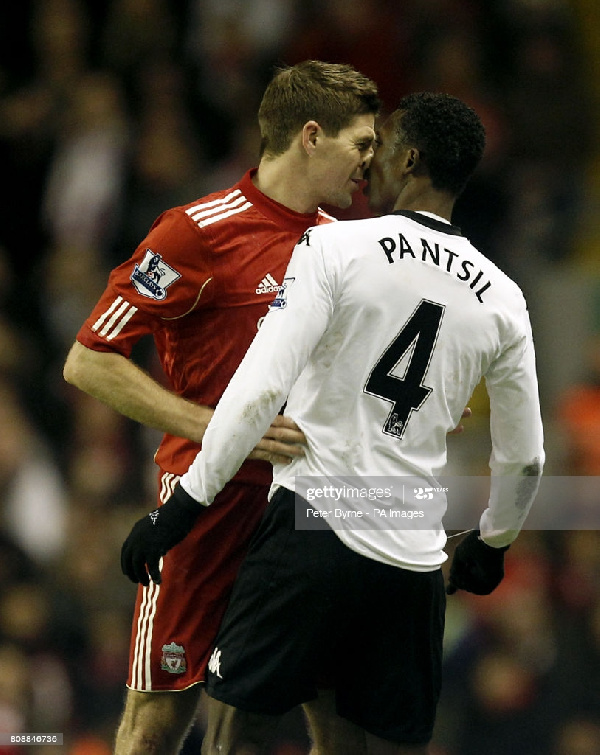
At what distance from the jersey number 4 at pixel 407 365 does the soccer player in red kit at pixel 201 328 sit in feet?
1.71

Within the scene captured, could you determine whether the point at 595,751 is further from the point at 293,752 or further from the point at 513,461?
the point at 513,461

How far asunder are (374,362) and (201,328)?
0.62 metres

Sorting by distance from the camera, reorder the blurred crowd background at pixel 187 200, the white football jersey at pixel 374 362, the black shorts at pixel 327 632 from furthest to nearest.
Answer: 1. the blurred crowd background at pixel 187 200
2. the black shorts at pixel 327 632
3. the white football jersey at pixel 374 362

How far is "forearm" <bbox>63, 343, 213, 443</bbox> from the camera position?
114 inches

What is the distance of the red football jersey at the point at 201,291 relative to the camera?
2.87 metres

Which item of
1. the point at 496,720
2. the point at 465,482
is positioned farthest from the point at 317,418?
the point at 496,720

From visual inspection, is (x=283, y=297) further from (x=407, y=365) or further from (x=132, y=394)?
(x=132, y=394)

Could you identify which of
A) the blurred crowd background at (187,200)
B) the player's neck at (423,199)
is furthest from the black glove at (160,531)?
the blurred crowd background at (187,200)

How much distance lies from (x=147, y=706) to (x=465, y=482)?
194cm

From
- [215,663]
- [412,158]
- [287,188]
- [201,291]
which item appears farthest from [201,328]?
[215,663]

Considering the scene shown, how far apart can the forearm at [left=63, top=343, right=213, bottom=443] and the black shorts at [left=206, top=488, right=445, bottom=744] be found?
0.38m

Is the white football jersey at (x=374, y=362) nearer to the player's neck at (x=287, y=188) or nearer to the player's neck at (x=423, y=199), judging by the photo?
the player's neck at (x=423, y=199)

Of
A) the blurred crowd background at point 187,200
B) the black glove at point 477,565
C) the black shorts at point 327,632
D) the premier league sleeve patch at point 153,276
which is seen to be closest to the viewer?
the black shorts at point 327,632

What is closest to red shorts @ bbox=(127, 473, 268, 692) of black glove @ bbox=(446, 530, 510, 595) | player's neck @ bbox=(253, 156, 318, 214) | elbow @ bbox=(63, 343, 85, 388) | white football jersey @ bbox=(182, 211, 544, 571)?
white football jersey @ bbox=(182, 211, 544, 571)
